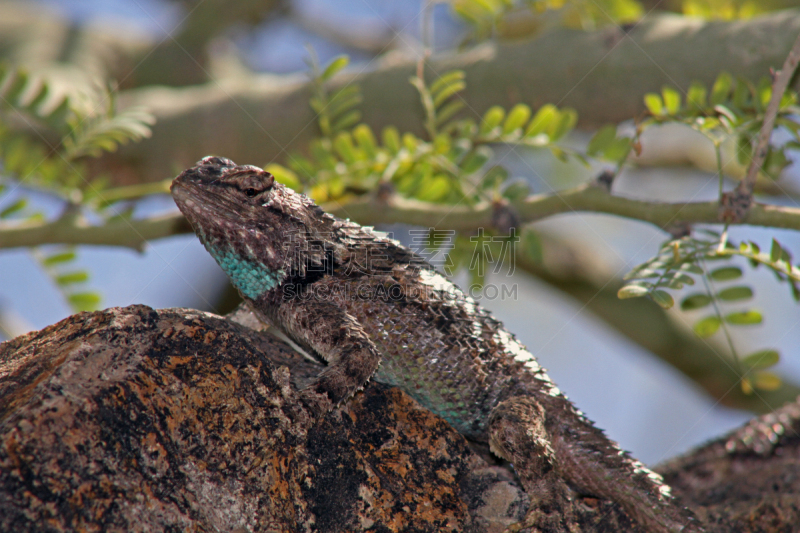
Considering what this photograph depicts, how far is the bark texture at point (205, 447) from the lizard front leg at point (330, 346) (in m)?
0.10

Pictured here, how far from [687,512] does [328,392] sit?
5.77ft

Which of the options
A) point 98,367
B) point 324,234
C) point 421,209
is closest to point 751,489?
point 421,209

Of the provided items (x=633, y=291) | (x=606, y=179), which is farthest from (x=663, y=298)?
(x=606, y=179)

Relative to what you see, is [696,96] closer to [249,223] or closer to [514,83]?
[514,83]

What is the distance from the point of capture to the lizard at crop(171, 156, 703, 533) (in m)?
2.96

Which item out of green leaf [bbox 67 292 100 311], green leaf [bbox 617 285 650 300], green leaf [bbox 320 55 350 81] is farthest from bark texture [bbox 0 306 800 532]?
green leaf [bbox 67 292 100 311]

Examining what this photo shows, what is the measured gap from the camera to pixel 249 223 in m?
3.07

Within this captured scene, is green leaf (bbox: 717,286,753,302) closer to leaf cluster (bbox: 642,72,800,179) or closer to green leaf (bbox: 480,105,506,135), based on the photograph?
leaf cluster (bbox: 642,72,800,179)

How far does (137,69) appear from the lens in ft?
27.5

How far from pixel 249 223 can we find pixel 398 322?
0.85 m

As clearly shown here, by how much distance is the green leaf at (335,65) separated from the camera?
12.0 ft

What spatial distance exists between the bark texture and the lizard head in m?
0.38

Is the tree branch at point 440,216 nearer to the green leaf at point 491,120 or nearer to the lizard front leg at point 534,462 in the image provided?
the green leaf at point 491,120

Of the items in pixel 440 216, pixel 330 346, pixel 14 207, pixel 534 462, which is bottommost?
pixel 534 462
